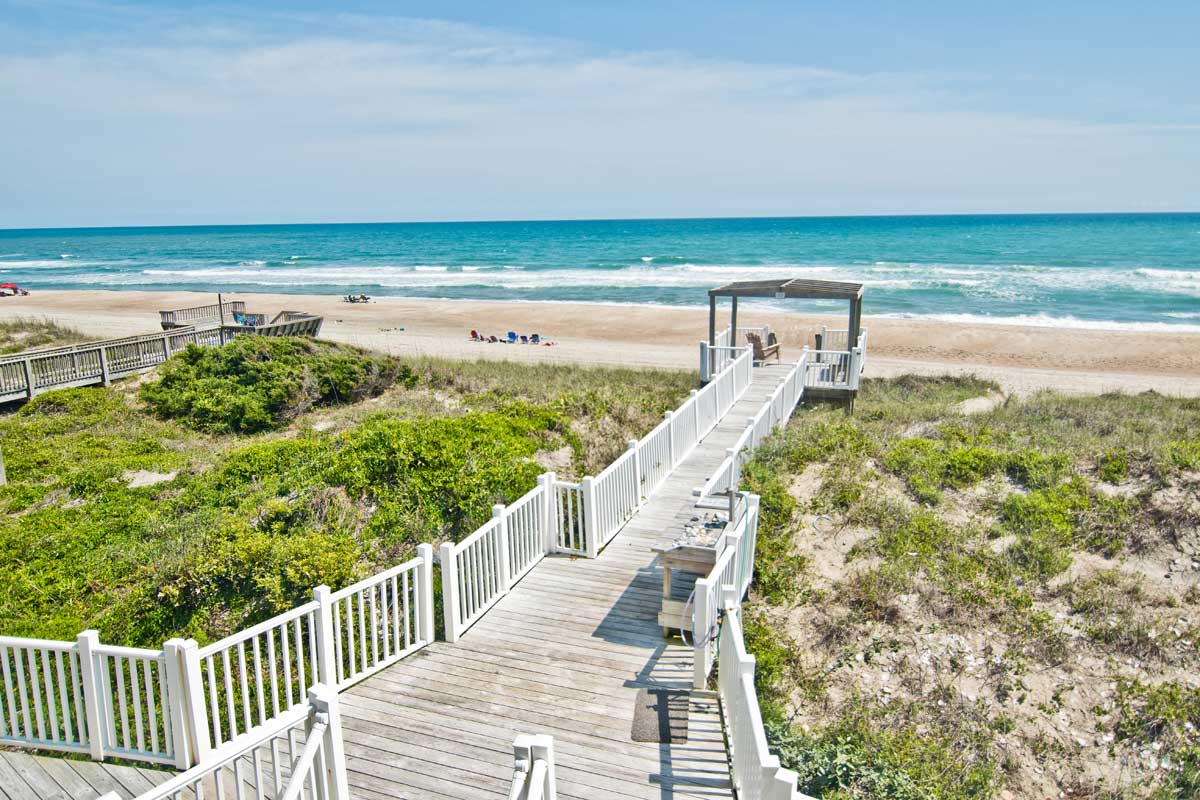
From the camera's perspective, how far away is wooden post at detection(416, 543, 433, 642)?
7789 millimetres

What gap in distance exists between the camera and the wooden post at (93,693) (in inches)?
234

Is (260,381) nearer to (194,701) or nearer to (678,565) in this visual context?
(678,565)

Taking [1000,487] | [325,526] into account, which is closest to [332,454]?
[325,526]

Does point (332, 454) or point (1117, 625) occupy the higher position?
point (332, 454)

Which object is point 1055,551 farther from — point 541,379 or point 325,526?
point 541,379

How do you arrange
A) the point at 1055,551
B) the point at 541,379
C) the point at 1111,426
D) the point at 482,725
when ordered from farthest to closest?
the point at 541,379, the point at 1111,426, the point at 1055,551, the point at 482,725

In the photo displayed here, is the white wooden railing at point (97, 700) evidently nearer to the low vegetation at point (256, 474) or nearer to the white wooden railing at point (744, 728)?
the low vegetation at point (256, 474)

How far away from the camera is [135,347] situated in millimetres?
22297

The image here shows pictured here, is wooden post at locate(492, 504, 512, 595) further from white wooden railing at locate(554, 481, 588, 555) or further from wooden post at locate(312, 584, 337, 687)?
wooden post at locate(312, 584, 337, 687)

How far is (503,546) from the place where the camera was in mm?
8930

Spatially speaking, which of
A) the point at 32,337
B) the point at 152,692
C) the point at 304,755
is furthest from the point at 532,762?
the point at 32,337

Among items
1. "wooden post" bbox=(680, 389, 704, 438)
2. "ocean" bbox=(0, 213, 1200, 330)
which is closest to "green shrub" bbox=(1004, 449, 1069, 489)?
"wooden post" bbox=(680, 389, 704, 438)

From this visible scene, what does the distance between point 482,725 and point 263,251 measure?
107145mm

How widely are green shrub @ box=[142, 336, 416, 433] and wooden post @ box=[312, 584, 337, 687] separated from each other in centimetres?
1172
